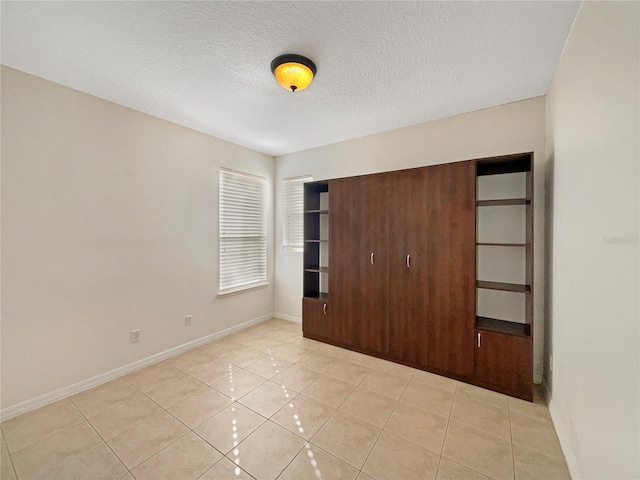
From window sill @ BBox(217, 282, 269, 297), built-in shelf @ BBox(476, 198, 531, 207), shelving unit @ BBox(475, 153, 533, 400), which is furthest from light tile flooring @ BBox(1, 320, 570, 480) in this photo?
built-in shelf @ BBox(476, 198, 531, 207)

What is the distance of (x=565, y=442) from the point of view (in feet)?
5.26

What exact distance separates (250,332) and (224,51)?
127 inches

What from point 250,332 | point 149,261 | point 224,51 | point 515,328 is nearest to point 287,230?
point 250,332

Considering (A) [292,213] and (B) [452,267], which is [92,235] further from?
(B) [452,267]

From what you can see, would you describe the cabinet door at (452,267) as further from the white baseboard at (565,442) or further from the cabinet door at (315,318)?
the cabinet door at (315,318)

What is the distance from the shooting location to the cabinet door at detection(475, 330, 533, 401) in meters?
2.13

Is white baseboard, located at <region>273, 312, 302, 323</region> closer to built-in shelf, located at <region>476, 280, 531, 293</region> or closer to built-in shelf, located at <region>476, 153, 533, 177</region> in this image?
built-in shelf, located at <region>476, 280, 531, 293</region>

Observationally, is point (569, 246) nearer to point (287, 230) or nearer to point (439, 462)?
point (439, 462)

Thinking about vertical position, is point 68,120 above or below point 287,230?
above

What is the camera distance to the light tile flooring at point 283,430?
5.00 feet

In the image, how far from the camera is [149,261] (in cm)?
277

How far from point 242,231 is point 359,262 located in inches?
71.6

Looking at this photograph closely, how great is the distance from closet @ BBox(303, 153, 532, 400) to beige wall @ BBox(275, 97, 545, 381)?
0.60ft

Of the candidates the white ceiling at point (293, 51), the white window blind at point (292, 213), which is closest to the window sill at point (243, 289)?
the white window blind at point (292, 213)
